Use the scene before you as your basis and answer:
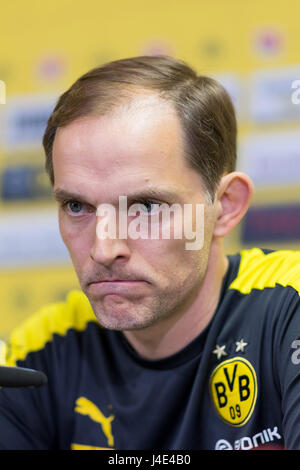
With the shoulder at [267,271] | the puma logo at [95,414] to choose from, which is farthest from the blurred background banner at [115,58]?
the puma logo at [95,414]

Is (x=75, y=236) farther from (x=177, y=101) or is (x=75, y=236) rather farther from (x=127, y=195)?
(x=177, y=101)

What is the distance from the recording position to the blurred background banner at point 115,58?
1905 mm

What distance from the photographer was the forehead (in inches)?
34.1

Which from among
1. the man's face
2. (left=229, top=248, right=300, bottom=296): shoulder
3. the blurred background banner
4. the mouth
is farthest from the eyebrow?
the blurred background banner

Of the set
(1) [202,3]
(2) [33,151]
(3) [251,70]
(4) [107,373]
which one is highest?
(1) [202,3]

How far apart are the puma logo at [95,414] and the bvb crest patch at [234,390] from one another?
21 cm

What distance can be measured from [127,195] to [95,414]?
443mm

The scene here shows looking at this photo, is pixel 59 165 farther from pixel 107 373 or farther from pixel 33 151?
pixel 33 151

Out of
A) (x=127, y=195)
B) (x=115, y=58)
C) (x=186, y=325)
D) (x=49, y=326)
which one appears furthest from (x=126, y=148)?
(x=115, y=58)

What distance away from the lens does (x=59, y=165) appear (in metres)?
0.93

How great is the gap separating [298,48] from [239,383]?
4.32 feet

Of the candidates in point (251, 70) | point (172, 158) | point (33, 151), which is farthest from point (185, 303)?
point (33, 151)

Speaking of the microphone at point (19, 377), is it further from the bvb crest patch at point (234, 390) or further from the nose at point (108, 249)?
the bvb crest patch at point (234, 390)

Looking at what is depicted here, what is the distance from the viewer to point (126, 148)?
87 centimetres
